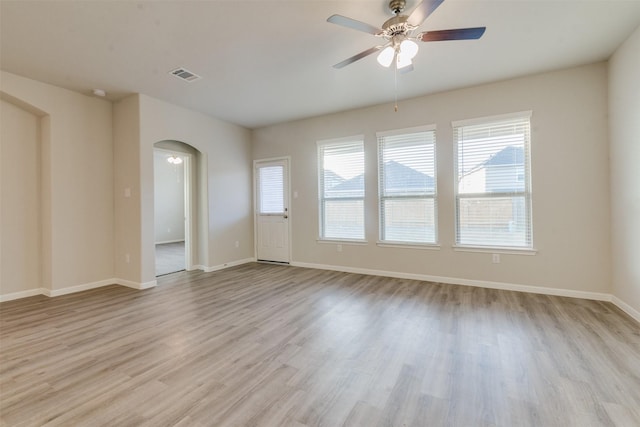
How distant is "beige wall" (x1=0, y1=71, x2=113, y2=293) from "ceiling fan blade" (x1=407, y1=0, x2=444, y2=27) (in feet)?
15.2

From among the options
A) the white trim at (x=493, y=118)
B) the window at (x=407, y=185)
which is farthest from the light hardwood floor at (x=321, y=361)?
the white trim at (x=493, y=118)

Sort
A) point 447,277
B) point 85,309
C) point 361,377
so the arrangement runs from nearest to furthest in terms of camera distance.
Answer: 1. point 361,377
2. point 85,309
3. point 447,277

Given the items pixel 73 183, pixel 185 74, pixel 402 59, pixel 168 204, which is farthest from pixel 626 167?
pixel 168 204

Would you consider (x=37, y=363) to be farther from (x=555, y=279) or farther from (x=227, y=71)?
(x=555, y=279)

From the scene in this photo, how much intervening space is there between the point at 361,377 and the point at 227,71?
11.7 feet

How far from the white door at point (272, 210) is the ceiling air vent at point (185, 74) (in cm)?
238

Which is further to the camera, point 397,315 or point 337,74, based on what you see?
point 337,74

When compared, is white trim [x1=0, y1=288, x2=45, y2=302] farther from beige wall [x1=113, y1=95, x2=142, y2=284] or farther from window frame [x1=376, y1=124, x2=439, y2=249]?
window frame [x1=376, y1=124, x2=439, y2=249]

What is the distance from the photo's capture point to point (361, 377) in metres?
1.96

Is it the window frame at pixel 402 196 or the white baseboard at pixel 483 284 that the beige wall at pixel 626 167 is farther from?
the window frame at pixel 402 196

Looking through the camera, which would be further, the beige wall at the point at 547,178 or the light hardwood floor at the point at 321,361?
the beige wall at the point at 547,178

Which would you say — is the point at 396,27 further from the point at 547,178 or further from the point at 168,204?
the point at 168,204

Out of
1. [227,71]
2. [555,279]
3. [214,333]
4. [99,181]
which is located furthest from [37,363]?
[555,279]

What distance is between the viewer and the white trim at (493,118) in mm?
3756
